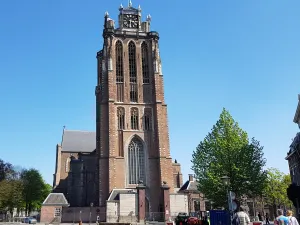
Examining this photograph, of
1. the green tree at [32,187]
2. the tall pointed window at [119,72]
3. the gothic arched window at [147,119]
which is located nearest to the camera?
the gothic arched window at [147,119]

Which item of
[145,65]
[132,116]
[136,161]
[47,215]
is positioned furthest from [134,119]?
[47,215]

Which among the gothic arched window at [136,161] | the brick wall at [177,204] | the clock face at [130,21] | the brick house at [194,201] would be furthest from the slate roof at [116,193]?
the clock face at [130,21]

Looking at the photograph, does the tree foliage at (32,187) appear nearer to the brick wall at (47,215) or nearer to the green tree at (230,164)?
the brick wall at (47,215)

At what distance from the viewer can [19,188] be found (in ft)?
209

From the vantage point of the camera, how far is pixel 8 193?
5719 cm

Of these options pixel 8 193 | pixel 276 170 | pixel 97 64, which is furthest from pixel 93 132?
pixel 276 170

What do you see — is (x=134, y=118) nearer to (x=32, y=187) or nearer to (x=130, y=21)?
(x=130, y=21)

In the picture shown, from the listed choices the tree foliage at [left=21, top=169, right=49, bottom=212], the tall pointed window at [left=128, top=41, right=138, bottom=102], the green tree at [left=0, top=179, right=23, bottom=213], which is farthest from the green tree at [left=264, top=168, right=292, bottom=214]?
the tree foliage at [left=21, top=169, right=49, bottom=212]

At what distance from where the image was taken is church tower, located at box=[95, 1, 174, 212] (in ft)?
162

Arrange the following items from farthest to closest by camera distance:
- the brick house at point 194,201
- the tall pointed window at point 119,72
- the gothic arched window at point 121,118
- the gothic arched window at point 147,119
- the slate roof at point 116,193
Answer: the brick house at point 194,201 < the tall pointed window at point 119,72 < the gothic arched window at point 147,119 < the gothic arched window at point 121,118 < the slate roof at point 116,193

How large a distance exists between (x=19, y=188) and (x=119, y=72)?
1222 inches

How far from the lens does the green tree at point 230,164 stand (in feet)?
107

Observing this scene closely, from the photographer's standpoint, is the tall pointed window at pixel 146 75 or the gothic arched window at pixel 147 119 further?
the tall pointed window at pixel 146 75

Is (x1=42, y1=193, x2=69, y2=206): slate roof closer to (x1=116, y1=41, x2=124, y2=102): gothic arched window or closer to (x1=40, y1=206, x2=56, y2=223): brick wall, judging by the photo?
(x1=40, y1=206, x2=56, y2=223): brick wall
